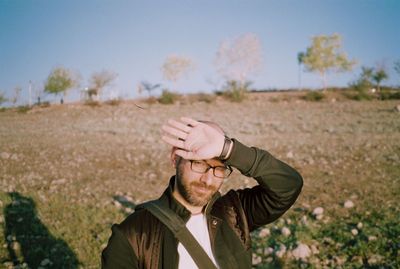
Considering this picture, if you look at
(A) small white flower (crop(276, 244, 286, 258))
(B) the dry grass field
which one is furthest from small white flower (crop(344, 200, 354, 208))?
(A) small white flower (crop(276, 244, 286, 258))

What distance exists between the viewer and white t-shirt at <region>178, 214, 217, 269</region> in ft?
6.95

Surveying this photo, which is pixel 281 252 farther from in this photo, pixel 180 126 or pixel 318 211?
pixel 180 126

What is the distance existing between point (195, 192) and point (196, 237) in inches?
10.4

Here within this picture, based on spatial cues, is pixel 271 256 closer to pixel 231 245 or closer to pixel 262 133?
pixel 231 245

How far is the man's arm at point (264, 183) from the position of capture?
2035 millimetres

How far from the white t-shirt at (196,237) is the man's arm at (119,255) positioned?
0.26 meters

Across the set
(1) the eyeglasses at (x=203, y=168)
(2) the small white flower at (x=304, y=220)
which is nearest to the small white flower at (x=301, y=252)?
(2) the small white flower at (x=304, y=220)

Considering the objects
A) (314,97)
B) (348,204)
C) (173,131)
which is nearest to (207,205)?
(173,131)

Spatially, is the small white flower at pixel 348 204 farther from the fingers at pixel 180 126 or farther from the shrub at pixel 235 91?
the shrub at pixel 235 91

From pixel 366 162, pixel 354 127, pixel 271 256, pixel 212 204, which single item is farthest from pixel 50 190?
pixel 354 127

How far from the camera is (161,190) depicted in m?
7.47

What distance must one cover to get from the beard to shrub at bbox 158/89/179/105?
27.9 m

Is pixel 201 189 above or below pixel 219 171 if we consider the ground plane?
below

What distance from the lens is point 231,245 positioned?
7.52 ft
